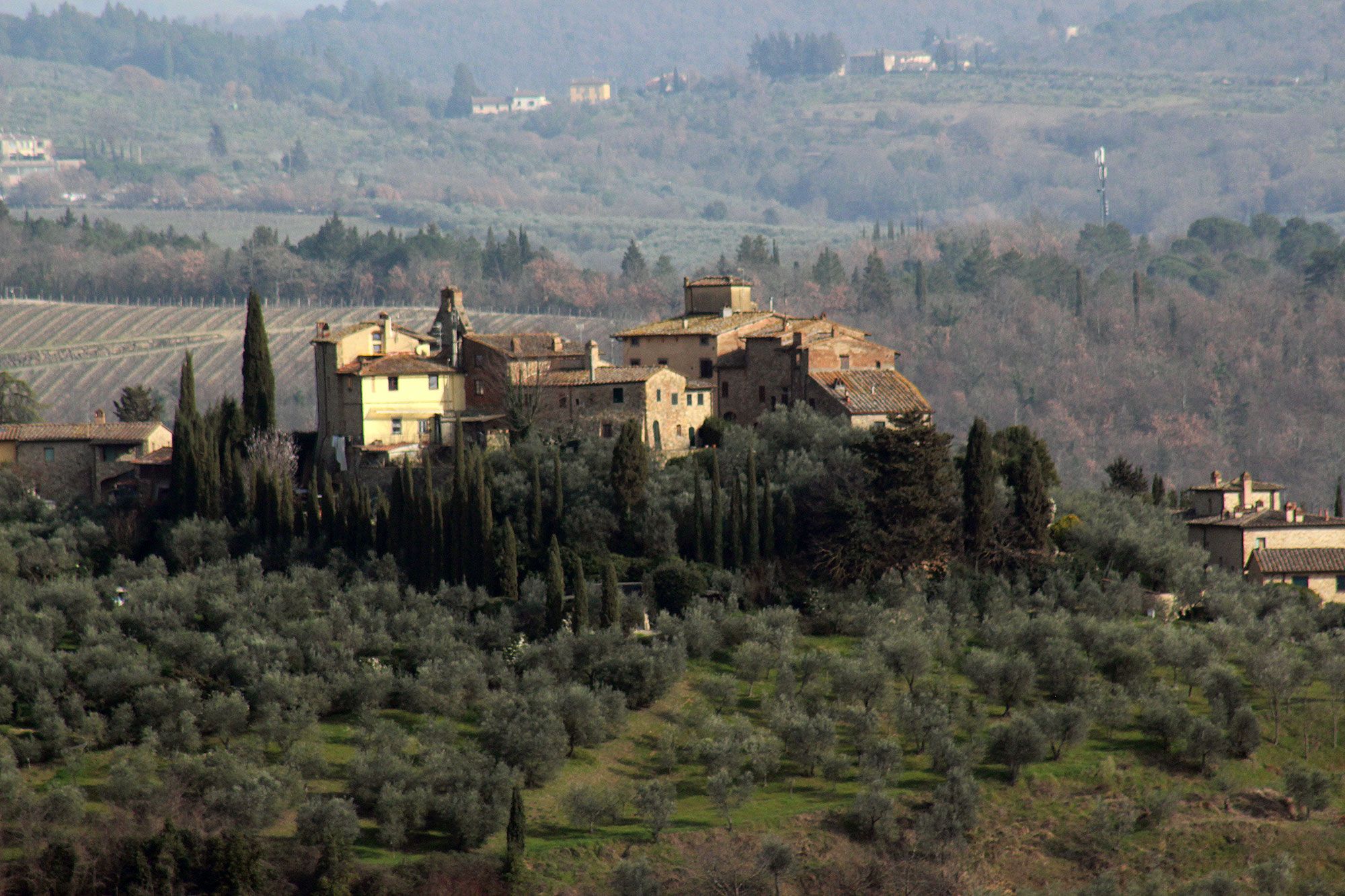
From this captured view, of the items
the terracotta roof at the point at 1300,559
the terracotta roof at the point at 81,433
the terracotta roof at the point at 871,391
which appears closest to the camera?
the terracotta roof at the point at 1300,559

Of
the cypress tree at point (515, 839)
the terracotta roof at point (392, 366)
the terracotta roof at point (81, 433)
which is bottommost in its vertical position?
the cypress tree at point (515, 839)

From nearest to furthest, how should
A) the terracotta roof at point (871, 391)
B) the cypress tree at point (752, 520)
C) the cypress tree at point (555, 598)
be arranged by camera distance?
the cypress tree at point (555, 598) → the cypress tree at point (752, 520) → the terracotta roof at point (871, 391)

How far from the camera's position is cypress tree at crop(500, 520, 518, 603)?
5994cm

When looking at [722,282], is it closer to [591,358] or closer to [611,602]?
[591,358]

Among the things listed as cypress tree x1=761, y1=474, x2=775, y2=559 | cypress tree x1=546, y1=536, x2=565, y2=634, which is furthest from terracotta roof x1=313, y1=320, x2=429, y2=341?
cypress tree x1=761, y1=474, x2=775, y2=559

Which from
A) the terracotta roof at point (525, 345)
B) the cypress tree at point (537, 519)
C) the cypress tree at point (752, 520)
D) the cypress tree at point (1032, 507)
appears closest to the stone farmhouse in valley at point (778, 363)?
the terracotta roof at point (525, 345)

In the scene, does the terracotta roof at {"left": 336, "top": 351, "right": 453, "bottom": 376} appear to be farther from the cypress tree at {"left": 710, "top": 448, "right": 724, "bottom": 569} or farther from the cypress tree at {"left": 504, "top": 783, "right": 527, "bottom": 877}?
the cypress tree at {"left": 504, "top": 783, "right": 527, "bottom": 877}

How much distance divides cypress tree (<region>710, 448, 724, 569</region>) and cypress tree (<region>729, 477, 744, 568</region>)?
270 mm

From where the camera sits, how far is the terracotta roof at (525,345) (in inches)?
2697

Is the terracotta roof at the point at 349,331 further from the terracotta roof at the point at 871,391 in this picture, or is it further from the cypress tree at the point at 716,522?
the cypress tree at the point at 716,522

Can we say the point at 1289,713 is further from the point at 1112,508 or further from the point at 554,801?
the point at 554,801

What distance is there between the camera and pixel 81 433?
70.4 m

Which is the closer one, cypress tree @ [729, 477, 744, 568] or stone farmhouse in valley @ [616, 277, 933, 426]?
cypress tree @ [729, 477, 744, 568]

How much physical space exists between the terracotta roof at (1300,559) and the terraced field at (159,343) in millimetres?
63602
